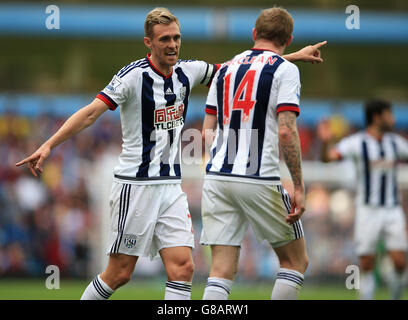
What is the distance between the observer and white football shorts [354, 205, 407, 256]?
8984mm

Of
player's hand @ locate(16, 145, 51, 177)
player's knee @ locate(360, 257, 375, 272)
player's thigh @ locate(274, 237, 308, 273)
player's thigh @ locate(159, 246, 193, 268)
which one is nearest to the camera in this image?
player's hand @ locate(16, 145, 51, 177)

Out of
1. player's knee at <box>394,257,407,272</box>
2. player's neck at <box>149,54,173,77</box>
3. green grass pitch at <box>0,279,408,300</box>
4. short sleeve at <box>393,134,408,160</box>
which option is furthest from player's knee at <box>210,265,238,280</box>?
short sleeve at <box>393,134,408,160</box>

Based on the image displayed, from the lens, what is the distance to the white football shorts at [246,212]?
213 inches

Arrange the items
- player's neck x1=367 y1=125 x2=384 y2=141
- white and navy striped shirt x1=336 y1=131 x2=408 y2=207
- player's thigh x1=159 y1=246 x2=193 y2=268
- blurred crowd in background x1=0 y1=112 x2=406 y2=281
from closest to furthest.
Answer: player's thigh x1=159 y1=246 x2=193 y2=268 → white and navy striped shirt x1=336 y1=131 x2=408 y2=207 → player's neck x1=367 y1=125 x2=384 y2=141 → blurred crowd in background x1=0 y1=112 x2=406 y2=281

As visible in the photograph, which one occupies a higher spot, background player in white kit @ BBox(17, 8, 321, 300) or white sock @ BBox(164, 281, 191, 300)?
background player in white kit @ BBox(17, 8, 321, 300)

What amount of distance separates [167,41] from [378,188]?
4.54 metres

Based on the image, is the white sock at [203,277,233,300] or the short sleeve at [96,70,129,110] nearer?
the white sock at [203,277,233,300]

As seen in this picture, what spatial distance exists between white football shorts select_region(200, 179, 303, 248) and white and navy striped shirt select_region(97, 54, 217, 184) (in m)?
0.38

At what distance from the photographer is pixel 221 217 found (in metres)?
5.48

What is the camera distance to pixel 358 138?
9.18 m
